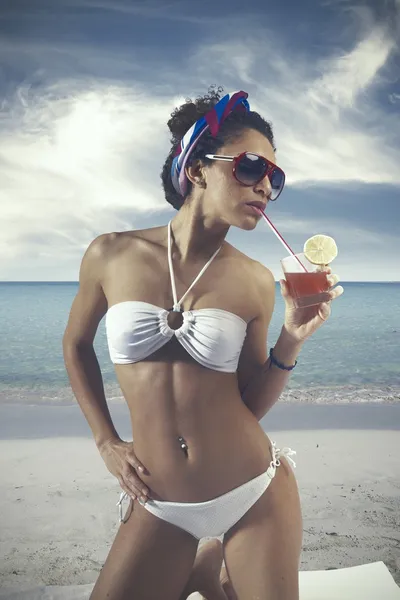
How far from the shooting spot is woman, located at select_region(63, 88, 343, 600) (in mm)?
1258

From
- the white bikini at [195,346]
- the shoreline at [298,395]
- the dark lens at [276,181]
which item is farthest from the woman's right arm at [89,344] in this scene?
the shoreline at [298,395]

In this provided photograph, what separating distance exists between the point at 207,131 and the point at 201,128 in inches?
0.6

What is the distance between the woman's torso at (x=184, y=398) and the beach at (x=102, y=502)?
1316 mm

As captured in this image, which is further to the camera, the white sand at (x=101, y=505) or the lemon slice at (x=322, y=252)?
the white sand at (x=101, y=505)

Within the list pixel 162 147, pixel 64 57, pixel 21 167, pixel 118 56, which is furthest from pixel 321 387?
pixel 21 167

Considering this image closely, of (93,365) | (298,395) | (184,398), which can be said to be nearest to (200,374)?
(184,398)

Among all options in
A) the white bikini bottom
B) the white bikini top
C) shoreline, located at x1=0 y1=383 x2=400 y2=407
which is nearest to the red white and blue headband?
the white bikini top

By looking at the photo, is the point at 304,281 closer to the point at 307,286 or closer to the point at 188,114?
the point at 307,286

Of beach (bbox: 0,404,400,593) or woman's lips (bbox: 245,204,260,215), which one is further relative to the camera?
beach (bbox: 0,404,400,593)

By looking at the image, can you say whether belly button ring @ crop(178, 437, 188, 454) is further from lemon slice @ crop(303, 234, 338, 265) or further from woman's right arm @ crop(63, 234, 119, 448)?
lemon slice @ crop(303, 234, 338, 265)

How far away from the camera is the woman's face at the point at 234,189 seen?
1.28 metres

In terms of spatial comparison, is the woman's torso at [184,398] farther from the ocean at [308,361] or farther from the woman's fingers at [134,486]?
the ocean at [308,361]

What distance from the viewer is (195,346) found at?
1.24 meters

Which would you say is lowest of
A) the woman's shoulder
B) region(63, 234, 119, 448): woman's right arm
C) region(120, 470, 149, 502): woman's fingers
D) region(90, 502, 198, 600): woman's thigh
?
region(90, 502, 198, 600): woman's thigh
